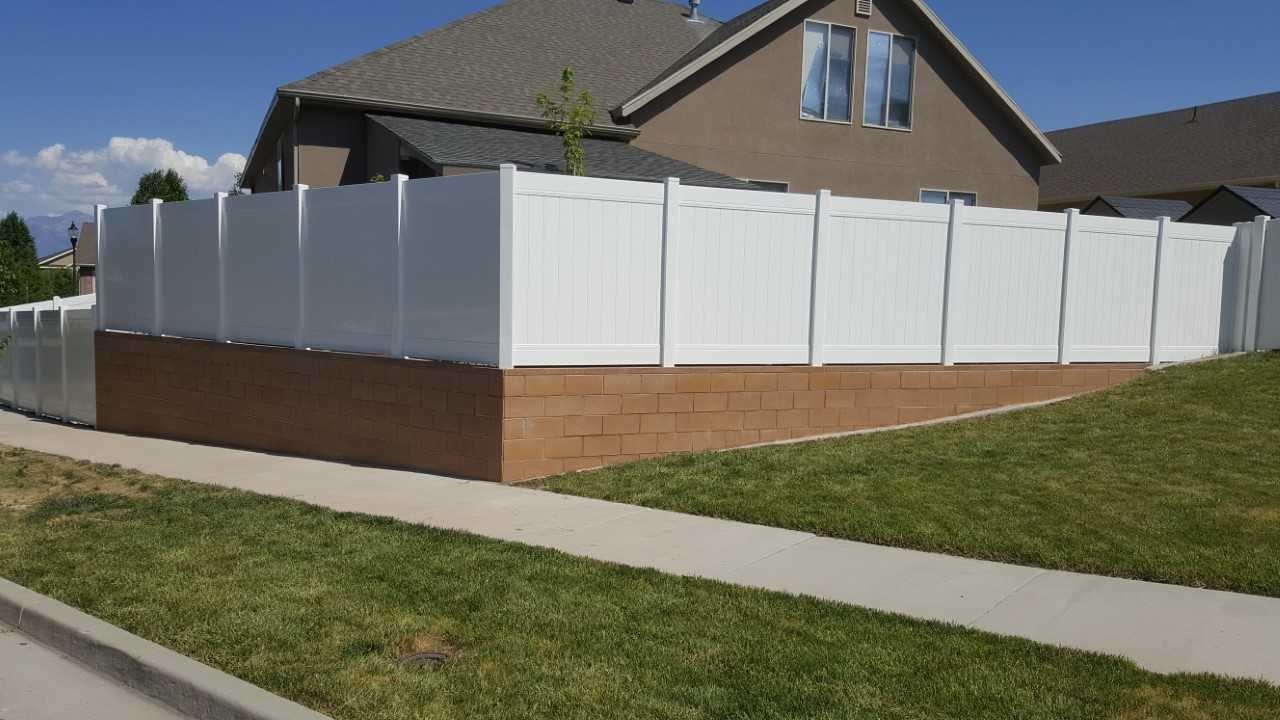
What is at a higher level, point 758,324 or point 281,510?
point 758,324

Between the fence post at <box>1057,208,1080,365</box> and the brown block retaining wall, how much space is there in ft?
0.75

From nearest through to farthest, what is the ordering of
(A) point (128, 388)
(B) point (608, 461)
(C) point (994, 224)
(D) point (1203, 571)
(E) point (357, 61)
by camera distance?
1. (D) point (1203, 571)
2. (B) point (608, 461)
3. (C) point (994, 224)
4. (A) point (128, 388)
5. (E) point (357, 61)

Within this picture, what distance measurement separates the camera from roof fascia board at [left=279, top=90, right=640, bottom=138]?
54.2ft

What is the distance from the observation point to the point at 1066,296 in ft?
38.9

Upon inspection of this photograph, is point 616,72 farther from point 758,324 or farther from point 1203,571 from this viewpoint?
point 1203,571

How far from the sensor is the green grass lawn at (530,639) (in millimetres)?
4488

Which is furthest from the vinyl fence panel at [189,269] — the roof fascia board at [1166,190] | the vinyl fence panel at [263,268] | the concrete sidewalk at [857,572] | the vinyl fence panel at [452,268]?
the roof fascia board at [1166,190]

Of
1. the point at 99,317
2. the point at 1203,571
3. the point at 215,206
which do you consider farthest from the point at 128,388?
the point at 1203,571

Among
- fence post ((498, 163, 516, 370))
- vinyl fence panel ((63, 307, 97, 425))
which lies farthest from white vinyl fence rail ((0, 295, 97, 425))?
→ fence post ((498, 163, 516, 370))

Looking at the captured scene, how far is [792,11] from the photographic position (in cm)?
1912

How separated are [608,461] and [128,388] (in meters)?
8.51

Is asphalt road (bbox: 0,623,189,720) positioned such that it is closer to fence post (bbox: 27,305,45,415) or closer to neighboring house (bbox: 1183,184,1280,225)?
fence post (bbox: 27,305,45,415)

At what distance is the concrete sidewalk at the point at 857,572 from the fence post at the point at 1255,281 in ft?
27.8

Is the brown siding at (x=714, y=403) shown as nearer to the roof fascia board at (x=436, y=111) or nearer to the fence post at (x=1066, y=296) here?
the fence post at (x=1066, y=296)
